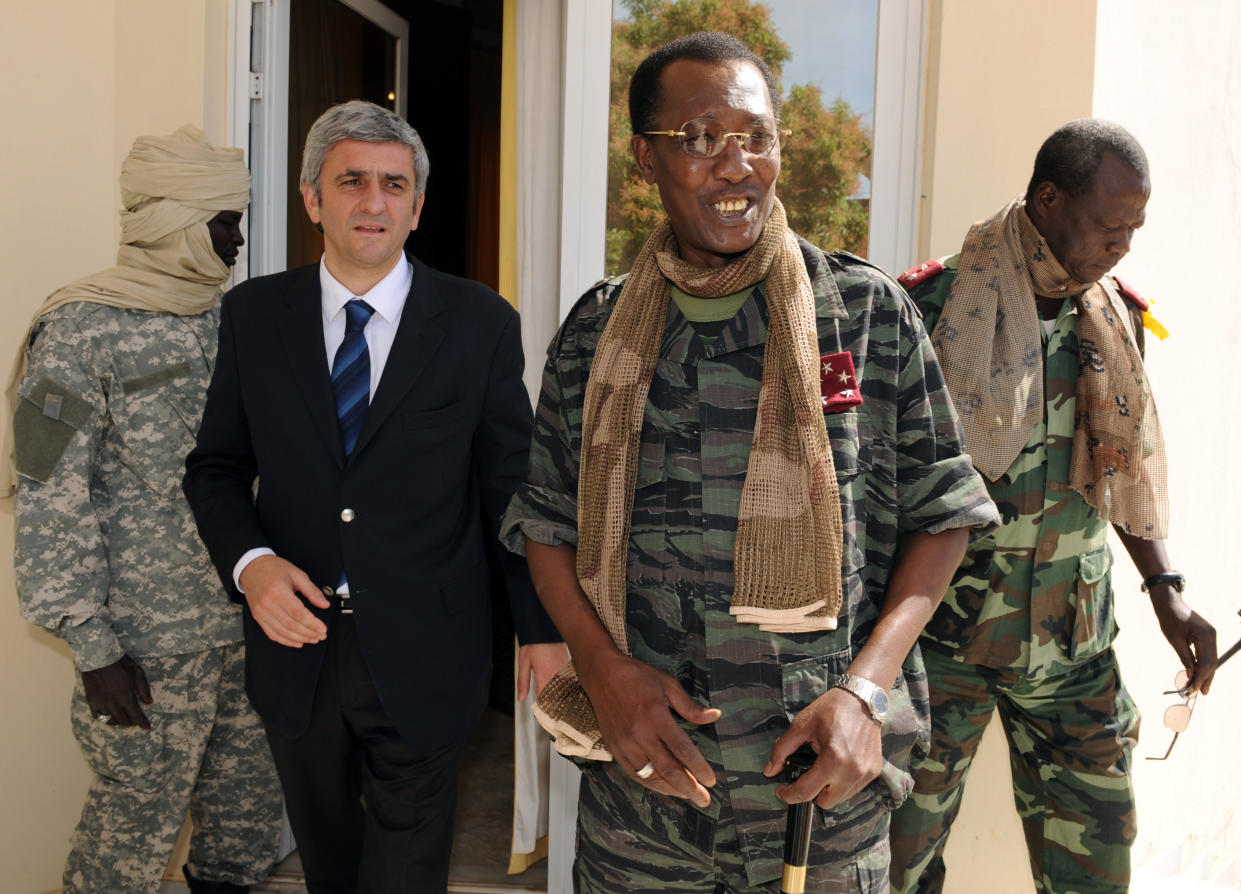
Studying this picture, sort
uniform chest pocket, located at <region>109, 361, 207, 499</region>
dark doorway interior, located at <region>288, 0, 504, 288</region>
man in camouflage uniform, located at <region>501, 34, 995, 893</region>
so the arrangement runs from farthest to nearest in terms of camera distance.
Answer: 1. dark doorway interior, located at <region>288, 0, 504, 288</region>
2. uniform chest pocket, located at <region>109, 361, 207, 499</region>
3. man in camouflage uniform, located at <region>501, 34, 995, 893</region>

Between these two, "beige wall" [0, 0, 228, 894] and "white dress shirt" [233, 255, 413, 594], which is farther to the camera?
"beige wall" [0, 0, 228, 894]

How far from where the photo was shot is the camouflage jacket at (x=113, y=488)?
2805 millimetres

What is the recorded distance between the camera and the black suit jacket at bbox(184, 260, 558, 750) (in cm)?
238

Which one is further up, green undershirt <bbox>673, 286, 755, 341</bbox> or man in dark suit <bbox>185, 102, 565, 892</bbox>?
green undershirt <bbox>673, 286, 755, 341</bbox>

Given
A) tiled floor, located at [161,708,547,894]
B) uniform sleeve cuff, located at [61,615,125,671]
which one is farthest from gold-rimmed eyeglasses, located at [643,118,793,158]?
tiled floor, located at [161,708,547,894]

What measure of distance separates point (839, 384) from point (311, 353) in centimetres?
136

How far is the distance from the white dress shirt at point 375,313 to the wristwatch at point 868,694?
1411 mm

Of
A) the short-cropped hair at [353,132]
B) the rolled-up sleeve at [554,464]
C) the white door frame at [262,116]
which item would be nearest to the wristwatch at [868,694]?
the rolled-up sleeve at [554,464]

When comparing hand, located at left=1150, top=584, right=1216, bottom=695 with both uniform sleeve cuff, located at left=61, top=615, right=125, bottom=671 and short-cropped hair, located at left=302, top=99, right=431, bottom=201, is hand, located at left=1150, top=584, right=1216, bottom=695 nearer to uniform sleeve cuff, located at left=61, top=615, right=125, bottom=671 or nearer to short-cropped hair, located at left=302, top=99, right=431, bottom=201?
short-cropped hair, located at left=302, top=99, right=431, bottom=201

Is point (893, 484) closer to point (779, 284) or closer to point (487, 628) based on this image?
point (779, 284)

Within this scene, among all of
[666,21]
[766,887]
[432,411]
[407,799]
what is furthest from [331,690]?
[666,21]

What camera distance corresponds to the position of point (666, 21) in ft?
10.7

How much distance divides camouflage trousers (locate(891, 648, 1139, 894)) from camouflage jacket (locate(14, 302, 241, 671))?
1.96m

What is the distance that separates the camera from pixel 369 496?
238cm
